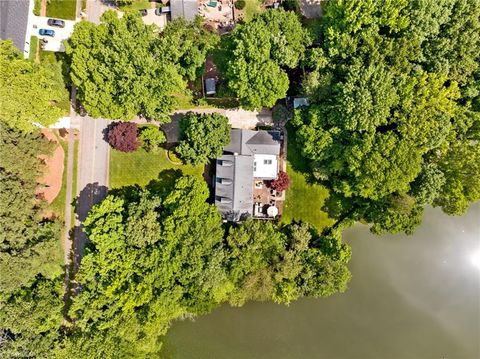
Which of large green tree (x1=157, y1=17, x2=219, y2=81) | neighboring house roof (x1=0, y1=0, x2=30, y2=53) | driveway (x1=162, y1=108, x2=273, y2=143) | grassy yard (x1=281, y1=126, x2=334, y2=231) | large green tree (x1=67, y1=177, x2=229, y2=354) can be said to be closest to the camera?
large green tree (x1=67, y1=177, x2=229, y2=354)

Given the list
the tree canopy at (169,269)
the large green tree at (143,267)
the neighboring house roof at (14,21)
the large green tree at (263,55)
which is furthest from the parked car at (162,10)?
the large green tree at (143,267)

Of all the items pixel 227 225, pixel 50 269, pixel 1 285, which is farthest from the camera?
pixel 227 225

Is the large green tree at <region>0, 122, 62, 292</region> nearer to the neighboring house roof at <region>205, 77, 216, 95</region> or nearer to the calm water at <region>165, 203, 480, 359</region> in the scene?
the calm water at <region>165, 203, 480, 359</region>

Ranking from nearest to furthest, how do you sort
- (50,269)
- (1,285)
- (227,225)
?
1. (1,285)
2. (50,269)
3. (227,225)

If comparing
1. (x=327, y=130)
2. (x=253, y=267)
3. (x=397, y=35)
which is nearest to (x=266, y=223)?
(x=253, y=267)

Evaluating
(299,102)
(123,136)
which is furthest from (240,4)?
(123,136)

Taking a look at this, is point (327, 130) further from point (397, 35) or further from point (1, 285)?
point (1, 285)

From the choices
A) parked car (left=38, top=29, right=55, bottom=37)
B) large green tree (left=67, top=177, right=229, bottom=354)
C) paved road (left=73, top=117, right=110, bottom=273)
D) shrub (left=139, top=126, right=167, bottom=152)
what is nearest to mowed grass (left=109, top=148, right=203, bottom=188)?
paved road (left=73, top=117, right=110, bottom=273)

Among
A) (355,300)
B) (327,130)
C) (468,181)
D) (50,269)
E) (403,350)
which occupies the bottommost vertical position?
(403,350)
